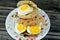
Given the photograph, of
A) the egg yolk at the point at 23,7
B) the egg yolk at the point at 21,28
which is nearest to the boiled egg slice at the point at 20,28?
the egg yolk at the point at 21,28

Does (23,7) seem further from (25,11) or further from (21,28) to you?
(21,28)

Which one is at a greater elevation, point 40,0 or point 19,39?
point 40,0

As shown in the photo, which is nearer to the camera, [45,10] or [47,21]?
[47,21]

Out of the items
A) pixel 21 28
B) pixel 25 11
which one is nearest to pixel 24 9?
pixel 25 11

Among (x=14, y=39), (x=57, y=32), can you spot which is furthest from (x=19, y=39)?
(x=57, y=32)

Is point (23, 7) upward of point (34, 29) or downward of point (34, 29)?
upward

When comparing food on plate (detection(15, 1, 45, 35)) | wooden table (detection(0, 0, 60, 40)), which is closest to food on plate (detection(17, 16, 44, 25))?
food on plate (detection(15, 1, 45, 35))

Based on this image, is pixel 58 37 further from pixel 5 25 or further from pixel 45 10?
pixel 5 25

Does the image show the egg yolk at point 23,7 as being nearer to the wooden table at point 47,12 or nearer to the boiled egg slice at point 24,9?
the boiled egg slice at point 24,9
